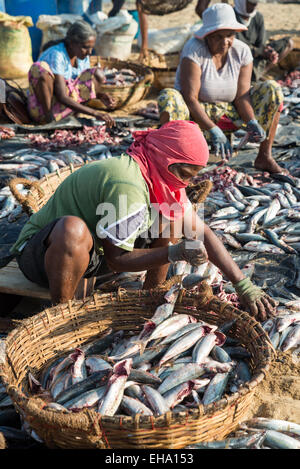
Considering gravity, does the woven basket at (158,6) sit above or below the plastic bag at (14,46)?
above

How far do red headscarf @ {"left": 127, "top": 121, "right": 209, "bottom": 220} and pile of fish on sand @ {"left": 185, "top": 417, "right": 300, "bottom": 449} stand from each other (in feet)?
4.16

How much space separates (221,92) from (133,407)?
429 centimetres

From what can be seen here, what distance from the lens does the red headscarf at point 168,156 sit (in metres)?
2.85

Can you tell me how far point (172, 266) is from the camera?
363 cm

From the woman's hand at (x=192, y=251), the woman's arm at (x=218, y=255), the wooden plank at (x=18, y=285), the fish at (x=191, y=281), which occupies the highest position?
the woman's hand at (x=192, y=251)

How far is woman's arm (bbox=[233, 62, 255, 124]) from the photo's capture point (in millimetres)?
5789

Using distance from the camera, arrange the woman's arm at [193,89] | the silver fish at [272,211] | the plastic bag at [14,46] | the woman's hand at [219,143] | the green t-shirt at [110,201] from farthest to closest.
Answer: the plastic bag at [14,46] → the woman's arm at [193,89] → the woman's hand at [219,143] → the silver fish at [272,211] → the green t-shirt at [110,201]

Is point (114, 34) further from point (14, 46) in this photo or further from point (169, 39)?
point (14, 46)

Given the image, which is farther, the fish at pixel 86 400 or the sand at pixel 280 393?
the sand at pixel 280 393

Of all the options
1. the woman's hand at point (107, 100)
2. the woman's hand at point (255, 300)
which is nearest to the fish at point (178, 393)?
the woman's hand at point (255, 300)

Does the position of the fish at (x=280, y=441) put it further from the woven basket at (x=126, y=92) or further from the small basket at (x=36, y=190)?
the woven basket at (x=126, y=92)

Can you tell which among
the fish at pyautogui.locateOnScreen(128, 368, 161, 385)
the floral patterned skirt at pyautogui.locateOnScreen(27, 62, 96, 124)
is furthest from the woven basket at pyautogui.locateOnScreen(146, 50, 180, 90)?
the fish at pyautogui.locateOnScreen(128, 368, 161, 385)

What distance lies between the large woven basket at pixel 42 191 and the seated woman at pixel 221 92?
159 cm

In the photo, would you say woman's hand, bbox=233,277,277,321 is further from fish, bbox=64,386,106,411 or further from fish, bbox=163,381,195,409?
fish, bbox=64,386,106,411
